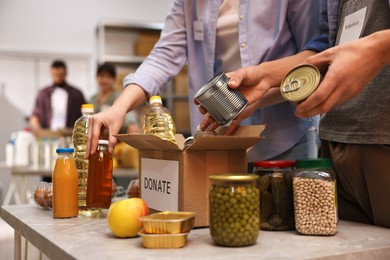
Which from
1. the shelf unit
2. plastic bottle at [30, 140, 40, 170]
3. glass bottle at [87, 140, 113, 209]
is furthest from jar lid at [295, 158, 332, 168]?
the shelf unit

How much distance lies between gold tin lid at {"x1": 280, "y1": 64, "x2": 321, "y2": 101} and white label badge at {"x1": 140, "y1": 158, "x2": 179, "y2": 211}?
30 centimetres

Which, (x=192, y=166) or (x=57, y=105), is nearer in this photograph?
(x=192, y=166)

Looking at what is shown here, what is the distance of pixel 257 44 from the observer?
1392 millimetres

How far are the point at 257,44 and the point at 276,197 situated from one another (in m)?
0.52

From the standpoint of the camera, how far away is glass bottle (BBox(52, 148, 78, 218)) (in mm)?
1229

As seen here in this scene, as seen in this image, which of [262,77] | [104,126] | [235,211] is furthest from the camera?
[104,126]

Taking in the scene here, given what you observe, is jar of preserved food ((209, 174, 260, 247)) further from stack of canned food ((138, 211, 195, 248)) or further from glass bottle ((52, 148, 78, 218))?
glass bottle ((52, 148, 78, 218))

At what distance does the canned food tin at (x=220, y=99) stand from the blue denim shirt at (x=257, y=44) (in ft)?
1.13

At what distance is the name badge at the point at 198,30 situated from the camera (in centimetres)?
149

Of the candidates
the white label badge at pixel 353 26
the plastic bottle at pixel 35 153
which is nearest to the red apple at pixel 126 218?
the white label badge at pixel 353 26

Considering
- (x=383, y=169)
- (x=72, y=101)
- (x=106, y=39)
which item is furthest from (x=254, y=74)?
(x=106, y=39)

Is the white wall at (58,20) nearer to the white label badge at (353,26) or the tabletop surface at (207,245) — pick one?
the tabletop surface at (207,245)

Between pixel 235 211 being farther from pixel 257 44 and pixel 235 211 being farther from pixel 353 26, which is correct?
pixel 257 44

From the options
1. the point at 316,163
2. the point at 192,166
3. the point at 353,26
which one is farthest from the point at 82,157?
the point at 353,26
